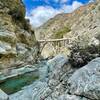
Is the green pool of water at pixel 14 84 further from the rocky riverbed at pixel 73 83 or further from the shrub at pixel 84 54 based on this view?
the shrub at pixel 84 54

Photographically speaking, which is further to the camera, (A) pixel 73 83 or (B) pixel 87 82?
(A) pixel 73 83

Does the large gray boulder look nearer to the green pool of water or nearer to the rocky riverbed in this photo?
the rocky riverbed

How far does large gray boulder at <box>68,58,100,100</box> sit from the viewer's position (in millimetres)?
5688

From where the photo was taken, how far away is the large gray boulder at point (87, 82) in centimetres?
569

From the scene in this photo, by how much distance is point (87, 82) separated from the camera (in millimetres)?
5930

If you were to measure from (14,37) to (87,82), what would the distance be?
105 feet

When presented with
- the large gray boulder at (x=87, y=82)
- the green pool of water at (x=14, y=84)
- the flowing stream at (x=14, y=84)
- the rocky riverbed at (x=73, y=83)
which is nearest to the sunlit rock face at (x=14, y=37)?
the flowing stream at (x=14, y=84)

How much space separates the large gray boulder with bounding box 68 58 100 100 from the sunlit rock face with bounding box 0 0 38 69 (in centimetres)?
2612

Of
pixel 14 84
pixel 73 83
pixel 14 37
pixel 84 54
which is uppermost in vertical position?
pixel 14 37

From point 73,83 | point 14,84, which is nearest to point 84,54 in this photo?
point 73,83

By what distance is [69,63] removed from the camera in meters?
7.46

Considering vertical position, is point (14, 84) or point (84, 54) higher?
point (84, 54)

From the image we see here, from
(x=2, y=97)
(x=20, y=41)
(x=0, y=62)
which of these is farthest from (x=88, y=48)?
(x=20, y=41)

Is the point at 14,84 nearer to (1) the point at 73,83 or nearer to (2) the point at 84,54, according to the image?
(2) the point at 84,54
